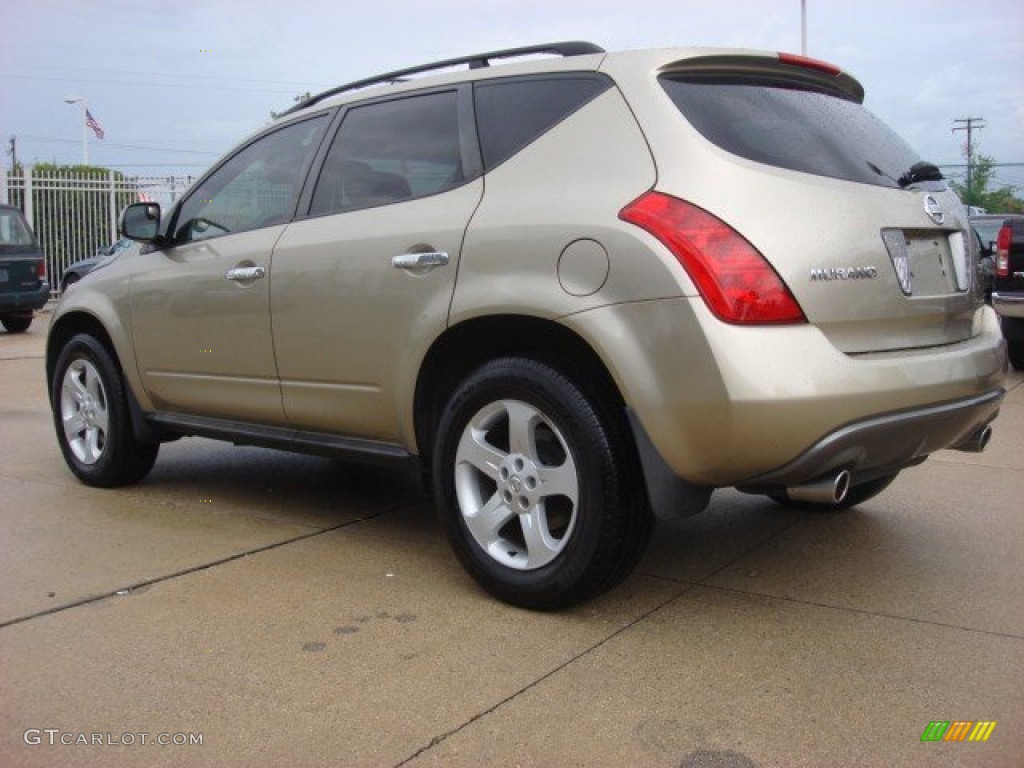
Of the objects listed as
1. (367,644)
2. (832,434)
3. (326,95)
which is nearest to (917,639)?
(832,434)

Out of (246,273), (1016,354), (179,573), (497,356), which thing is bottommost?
(179,573)

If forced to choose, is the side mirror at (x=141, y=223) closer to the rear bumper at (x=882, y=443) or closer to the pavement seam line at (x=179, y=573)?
the pavement seam line at (x=179, y=573)

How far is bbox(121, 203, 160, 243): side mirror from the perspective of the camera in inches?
207

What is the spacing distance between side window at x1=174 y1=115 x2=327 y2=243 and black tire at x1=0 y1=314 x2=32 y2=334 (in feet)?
41.9

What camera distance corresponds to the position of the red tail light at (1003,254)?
9.83 meters

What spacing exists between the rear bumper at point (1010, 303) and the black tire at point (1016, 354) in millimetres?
426

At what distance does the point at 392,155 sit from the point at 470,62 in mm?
467

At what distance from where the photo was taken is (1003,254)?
9.86m

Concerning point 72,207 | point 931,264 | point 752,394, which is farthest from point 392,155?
point 72,207

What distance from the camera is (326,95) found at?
16.0 ft

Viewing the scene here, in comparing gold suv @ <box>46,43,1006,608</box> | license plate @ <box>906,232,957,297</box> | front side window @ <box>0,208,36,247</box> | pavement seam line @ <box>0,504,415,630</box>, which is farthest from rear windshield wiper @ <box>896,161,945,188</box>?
front side window @ <box>0,208,36,247</box>

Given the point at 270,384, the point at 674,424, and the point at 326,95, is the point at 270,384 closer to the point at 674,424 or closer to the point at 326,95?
the point at 326,95

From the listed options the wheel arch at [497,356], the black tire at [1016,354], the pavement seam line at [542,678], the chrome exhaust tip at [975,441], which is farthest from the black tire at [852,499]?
the black tire at [1016,354]

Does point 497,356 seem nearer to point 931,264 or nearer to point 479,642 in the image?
point 479,642
